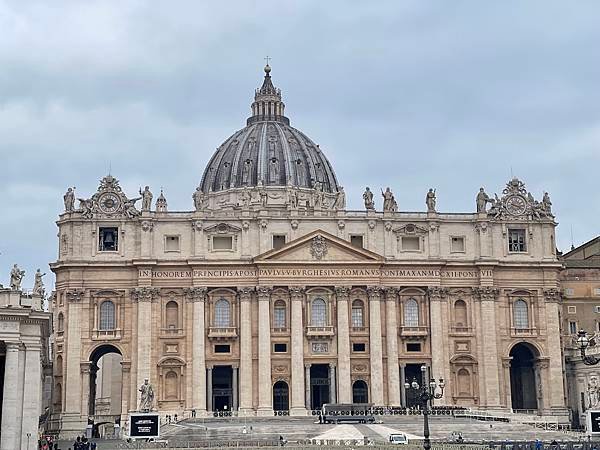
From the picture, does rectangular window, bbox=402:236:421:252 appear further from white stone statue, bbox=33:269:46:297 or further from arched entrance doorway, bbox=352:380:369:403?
white stone statue, bbox=33:269:46:297

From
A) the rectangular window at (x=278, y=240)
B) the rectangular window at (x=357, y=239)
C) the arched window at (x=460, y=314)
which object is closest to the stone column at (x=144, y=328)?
the rectangular window at (x=278, y=240)

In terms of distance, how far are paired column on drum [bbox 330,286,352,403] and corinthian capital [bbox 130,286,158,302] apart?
15.2 m

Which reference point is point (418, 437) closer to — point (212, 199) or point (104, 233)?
point (104, 233)

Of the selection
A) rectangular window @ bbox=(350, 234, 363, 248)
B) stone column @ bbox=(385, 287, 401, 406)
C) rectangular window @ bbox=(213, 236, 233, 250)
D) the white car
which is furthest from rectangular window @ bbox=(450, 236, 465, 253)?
the white car

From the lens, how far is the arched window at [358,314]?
98000mm

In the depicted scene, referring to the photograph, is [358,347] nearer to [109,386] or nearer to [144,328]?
[144,328]

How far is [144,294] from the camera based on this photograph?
96062mm

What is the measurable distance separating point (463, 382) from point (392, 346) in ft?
23.1

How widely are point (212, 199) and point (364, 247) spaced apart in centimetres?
3391

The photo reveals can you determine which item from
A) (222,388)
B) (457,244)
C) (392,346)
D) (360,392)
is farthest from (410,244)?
(222,388)

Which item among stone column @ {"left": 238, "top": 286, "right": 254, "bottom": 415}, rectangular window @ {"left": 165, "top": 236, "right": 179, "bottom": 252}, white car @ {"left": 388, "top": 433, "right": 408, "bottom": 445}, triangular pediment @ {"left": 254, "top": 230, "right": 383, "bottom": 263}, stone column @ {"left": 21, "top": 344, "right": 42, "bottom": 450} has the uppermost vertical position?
rectangular window @ {"left": 165, "top": 236, "right": 179, "bottom": 252}

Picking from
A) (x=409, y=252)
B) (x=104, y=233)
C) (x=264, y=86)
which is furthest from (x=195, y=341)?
(x=264, y=86)

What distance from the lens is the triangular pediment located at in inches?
3809

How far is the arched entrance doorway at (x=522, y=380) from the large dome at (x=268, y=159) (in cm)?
3295
